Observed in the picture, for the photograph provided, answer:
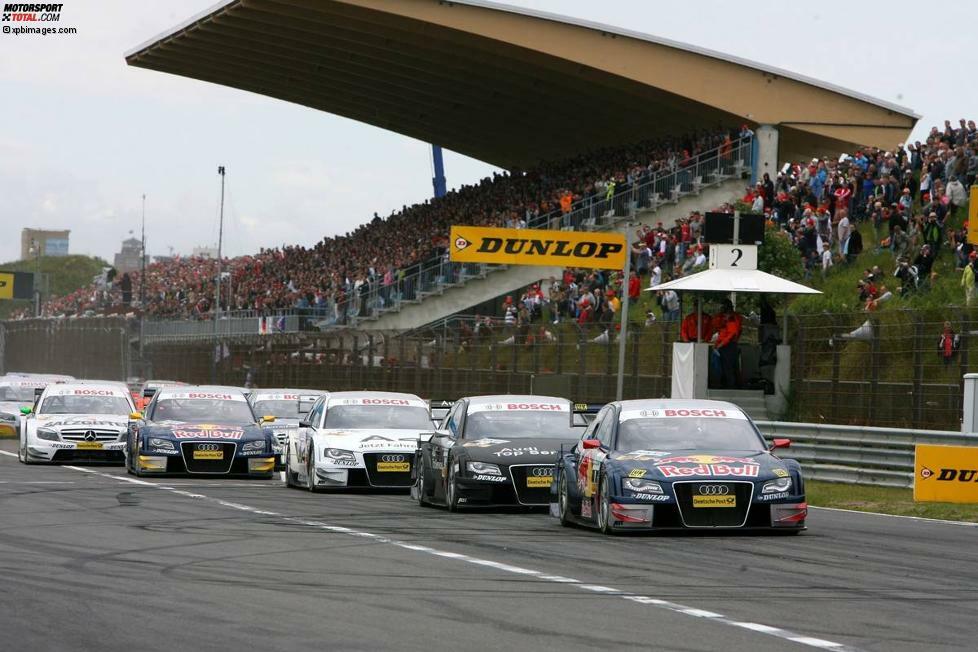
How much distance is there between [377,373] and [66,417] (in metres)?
16.0

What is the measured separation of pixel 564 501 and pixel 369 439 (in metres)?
6.30

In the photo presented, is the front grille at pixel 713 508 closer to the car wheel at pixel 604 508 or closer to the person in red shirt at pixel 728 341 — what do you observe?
the car wheel at pixel 604 508

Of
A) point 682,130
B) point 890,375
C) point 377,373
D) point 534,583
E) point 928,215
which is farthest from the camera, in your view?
point 682,130

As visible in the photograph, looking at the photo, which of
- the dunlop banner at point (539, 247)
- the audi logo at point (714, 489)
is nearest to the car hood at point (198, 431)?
the audi logo at point (714, 489)

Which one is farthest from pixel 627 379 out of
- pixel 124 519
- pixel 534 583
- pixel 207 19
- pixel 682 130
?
pixel 207 19

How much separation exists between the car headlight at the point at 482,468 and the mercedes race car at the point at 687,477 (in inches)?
105

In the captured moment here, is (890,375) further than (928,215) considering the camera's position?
No

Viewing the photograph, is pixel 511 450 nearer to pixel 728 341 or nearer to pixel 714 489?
pixel 714 489

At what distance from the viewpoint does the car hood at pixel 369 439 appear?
A: 22.5 metres

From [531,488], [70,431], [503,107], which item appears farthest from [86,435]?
[503,107]

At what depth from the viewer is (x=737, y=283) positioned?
28.7 meters

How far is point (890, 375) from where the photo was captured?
24672 mm

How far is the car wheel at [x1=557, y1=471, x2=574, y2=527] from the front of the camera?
54.4ft

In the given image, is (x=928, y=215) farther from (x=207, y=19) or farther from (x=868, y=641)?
A: (x=207, y=19)
